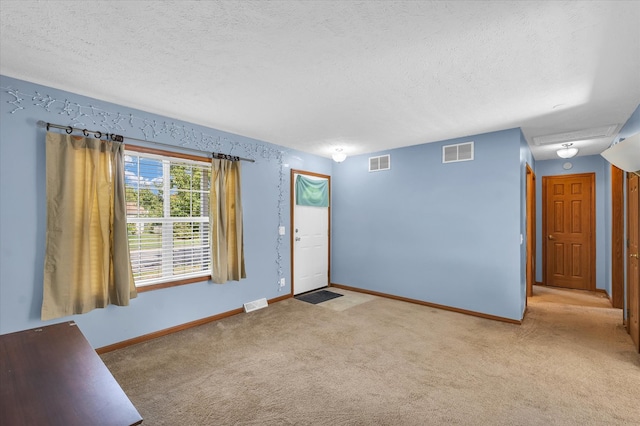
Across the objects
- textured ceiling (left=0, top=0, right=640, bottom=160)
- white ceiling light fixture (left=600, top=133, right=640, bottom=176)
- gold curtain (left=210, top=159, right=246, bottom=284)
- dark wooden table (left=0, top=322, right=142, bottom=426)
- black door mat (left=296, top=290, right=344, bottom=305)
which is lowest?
Answer: black door mat (left=296, top=290, right=344, bottom=305)

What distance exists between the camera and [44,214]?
8.79ft

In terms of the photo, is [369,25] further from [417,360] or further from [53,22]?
[417,360]

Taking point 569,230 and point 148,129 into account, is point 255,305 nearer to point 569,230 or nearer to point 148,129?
point 148,129

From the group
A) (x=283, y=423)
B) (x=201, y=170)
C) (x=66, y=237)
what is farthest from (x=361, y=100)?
(x=66, y=237)

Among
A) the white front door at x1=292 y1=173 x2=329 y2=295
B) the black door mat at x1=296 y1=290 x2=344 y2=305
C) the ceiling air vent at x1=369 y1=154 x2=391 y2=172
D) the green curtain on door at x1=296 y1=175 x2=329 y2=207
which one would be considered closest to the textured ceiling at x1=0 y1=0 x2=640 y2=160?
the ceiling air vent at x1=369 y1=154 x2=391 y2=172

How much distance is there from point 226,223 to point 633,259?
4643 mm

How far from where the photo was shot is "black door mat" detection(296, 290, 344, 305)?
485cm

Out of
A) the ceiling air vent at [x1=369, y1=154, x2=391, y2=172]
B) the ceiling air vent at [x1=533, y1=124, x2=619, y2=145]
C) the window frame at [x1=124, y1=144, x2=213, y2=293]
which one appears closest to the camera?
the window frame at [x1=124, y1=144, x2=213, y2=293]

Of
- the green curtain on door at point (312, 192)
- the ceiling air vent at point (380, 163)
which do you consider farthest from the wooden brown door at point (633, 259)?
the green curtain on door at point (312, 192)

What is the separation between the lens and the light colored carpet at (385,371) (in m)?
2.09

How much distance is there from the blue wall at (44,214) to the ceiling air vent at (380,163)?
174cm

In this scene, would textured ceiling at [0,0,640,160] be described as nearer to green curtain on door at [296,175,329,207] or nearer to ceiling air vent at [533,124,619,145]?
ceiling air vent at [533,124,619,145]

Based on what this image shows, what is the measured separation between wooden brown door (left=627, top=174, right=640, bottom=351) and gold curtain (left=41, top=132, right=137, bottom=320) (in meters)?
5.14

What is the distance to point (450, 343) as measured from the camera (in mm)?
3227
